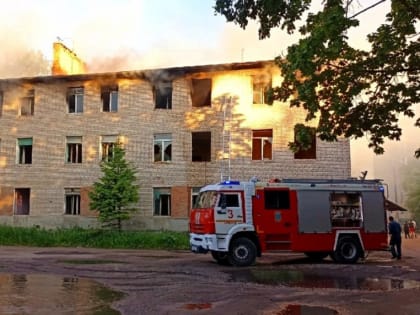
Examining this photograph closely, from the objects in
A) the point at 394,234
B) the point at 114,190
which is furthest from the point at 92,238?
the point at 394,234

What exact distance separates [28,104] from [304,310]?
28.0 m

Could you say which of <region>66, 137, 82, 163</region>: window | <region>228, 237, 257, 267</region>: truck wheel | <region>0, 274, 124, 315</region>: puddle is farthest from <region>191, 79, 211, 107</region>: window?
<region>0, 274, 124, 315</region>: puddle

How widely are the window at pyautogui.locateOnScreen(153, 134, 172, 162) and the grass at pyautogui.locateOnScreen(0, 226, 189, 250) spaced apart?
4.52m

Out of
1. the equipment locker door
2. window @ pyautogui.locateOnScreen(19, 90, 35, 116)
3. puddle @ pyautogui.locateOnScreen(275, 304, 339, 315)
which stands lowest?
puddle @ pyautogui.locateOnScreen(275, 304, 339, 315)

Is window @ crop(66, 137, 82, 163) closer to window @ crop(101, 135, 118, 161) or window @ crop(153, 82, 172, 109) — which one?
window @ crop(101, 135, 118, 161)

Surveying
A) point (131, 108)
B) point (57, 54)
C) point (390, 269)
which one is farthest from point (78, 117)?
point (390, 269)

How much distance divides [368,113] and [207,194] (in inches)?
268

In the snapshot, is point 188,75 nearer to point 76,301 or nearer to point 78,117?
point 78,117

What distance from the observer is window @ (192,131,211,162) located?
30203 mm

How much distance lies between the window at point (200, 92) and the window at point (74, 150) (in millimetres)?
7606

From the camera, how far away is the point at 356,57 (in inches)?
481

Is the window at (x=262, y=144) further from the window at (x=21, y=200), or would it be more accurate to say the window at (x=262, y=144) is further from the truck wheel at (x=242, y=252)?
the window at (x=21, y=200)

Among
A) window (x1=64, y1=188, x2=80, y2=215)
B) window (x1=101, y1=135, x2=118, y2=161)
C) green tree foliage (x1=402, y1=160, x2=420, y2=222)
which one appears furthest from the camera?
green tree foliage (x1=402, y1=160, x2=420, y2=222)

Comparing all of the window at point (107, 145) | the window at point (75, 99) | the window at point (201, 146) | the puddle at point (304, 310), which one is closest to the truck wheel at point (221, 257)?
the puddle at point (304, 310)
